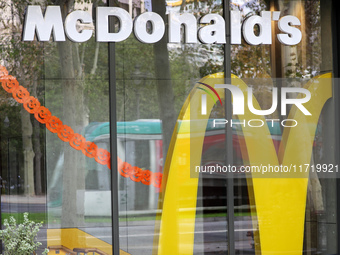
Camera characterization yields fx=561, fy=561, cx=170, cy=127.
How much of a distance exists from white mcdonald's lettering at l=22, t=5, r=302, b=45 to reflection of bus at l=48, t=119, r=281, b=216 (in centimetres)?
127

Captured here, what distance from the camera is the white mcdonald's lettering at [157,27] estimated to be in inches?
308

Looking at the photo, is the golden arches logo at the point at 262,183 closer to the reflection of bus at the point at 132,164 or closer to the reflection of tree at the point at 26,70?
the reflection of bus at the point at 132,164

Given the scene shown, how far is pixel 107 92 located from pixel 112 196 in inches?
58.6

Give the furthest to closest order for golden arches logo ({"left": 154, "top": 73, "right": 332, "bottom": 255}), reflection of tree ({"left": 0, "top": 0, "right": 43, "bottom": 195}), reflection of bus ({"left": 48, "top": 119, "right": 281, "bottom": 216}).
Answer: golden arches logo ({"left": 154, "top": 73, "right": 332, "bottom": 255})
reflection of bus ({"left": 48, "top": 119, "right": 281, "bottom": 216})
reflection of tree ({"left": 0, "top": 0, "right": 43, "bottom": 195})

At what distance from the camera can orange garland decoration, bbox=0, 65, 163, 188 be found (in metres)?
7.79

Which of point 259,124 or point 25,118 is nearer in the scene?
point 25,118

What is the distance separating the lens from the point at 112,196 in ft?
26.1

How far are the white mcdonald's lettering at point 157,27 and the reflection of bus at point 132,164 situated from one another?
1.27 metres

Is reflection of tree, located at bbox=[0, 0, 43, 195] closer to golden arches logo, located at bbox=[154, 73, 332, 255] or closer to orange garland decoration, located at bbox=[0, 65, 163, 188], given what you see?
orange garland decoration, located at bbox=[0, 65, 163, 188]

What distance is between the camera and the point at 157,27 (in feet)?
27.3

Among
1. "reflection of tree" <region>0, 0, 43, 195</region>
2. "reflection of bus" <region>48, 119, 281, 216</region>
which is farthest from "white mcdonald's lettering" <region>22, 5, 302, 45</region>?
"reflection of bus" <region>48, 119, 281, 216</region>

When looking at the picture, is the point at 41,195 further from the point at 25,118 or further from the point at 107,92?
the point at 107,92

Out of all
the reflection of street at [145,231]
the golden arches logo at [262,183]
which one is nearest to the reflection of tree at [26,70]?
the reflection of street at [145,231]

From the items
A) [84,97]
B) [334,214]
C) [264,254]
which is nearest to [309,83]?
[334,214]
